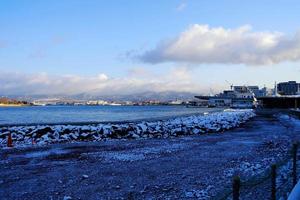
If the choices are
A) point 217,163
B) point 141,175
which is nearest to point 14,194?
point 141,175

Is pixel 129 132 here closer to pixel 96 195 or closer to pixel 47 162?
pixel 47 162

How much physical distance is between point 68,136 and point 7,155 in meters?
11.6

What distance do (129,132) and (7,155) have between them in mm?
14212

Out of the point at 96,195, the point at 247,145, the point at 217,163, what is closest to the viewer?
the point at 96,195

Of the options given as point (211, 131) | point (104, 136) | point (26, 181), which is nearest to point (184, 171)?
point (26, 181)

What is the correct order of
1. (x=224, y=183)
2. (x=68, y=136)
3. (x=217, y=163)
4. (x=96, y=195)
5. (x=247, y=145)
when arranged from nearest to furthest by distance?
(x=96, y=195) < (x=224, y=183) < (x=217, y=163) < (x=247, y=145) < (x=68, y=136)

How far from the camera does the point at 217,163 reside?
16.0m

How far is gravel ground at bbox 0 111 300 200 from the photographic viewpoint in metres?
11.3

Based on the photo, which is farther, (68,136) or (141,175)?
(68,136)

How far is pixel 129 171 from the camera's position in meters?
14.3

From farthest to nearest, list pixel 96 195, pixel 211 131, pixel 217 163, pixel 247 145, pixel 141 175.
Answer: pixel 211 131, pixel 247 145, pixel 217 163, pixel 141 175, pixel 96 195

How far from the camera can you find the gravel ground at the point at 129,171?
36.9 feet

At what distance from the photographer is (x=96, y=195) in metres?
10.9

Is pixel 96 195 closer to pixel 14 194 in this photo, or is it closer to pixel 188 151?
pixel 14 194
